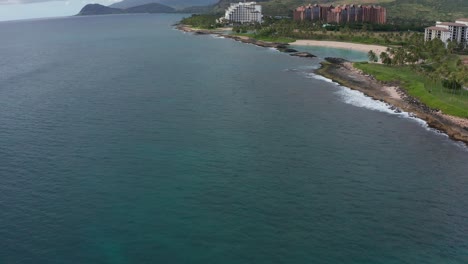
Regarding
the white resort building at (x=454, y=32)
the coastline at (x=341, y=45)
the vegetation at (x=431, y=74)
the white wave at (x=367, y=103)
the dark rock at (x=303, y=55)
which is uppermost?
the white resort building at (x=454, y=32)

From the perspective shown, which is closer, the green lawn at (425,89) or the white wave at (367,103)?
the white wave at (367,103)

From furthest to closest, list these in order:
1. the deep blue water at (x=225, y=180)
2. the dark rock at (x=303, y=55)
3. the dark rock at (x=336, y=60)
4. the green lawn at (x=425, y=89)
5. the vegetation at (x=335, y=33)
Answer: the vegetation at (x=335, y=33) < the dark rock at (x=303, y=55) < the dark rock at (x=336, y=60) < the green lawn at (x=425, y=89) < the deep blue water at (x=225, y=180)

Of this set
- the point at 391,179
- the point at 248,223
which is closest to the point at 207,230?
the point at 248,223

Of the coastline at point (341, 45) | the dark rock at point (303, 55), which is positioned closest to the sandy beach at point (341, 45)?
the coastline at point (341, 45)

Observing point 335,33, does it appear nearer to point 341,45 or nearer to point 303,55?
point 341,45

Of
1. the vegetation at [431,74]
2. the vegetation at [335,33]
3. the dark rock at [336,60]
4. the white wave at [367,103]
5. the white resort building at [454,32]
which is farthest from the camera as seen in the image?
the vegetation at [335,33]

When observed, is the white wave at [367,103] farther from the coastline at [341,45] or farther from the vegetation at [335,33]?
the vegetation at [335,33]

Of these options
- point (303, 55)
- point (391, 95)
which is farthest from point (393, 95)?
point (303, 55)

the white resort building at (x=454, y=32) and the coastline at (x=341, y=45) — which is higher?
the white resort building at (x=454, y=32)
